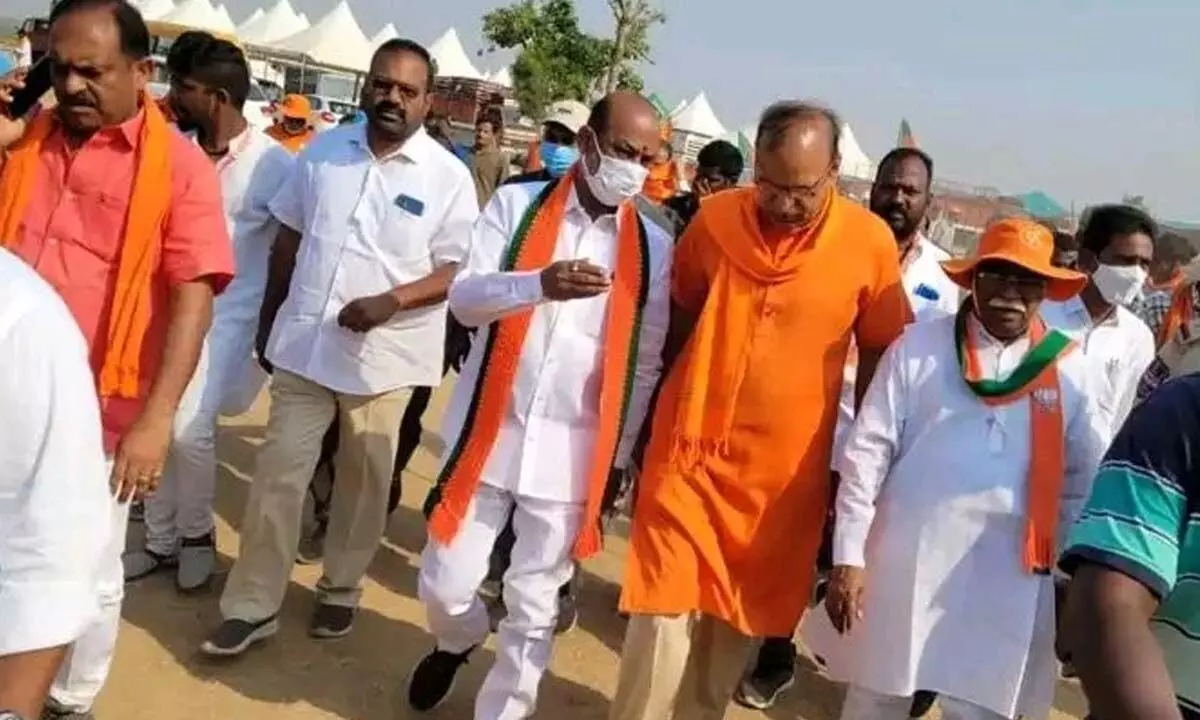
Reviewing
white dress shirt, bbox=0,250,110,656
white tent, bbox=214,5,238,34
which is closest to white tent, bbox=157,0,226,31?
white tent, bbox=214,5,238,34

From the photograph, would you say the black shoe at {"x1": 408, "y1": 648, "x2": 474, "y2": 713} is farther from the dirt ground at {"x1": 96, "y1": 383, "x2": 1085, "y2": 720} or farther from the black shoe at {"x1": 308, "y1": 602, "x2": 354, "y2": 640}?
the black shoe at {"x1": 308, "y1": 602, "x2": 354, "y2": 640}

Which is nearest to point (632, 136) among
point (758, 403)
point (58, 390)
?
point (758, 403)

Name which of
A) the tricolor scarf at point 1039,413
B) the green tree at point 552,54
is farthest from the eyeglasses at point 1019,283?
the green tree at point 552,54

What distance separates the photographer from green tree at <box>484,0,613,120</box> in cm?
3141

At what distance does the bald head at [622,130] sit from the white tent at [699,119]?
3853cm

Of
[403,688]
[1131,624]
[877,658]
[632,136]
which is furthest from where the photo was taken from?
[403,688]

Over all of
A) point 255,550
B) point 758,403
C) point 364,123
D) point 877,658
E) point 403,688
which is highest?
point 364,123

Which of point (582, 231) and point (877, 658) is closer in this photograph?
point (877, 658)

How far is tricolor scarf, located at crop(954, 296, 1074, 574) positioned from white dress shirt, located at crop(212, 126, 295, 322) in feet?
8.84

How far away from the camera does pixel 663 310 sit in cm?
399

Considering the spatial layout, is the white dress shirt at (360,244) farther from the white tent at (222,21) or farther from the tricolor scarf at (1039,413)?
the white tent at (222,21)

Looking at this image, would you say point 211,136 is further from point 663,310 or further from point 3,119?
point 663,310

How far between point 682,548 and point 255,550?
1.64 meters

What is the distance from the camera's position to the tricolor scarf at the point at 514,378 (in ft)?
12.8
